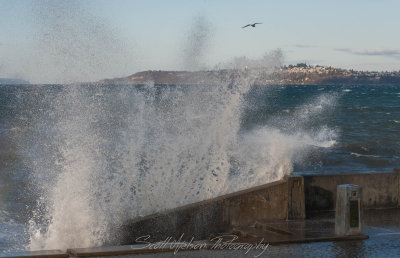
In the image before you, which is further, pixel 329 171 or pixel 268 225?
pixel 329 171

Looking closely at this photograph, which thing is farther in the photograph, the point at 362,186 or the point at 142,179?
the point at 142,179

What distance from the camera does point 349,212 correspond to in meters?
9.47

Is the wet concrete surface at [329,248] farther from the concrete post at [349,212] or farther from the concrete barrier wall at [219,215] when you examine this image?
the concrete barrier wall at [219,215]

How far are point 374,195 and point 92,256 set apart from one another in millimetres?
5846

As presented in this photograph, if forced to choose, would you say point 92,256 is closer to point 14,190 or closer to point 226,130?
point 226,130

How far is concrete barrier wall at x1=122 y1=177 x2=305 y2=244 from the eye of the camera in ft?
34.0

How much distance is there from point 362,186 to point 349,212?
2.53 meters

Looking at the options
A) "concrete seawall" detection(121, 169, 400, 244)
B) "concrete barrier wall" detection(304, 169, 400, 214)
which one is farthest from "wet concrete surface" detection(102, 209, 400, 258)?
"concrete barrier wall" detection(304, 169, 400, 214)

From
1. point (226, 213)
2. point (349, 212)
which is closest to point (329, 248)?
point (349, 212)

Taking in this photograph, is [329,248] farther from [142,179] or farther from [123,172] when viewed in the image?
[123,172]

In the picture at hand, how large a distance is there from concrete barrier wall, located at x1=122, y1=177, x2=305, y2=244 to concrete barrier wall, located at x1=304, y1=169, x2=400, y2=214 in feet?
2.54

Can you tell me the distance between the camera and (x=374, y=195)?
39.3ft

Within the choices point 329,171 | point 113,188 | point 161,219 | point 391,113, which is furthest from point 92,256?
point 391,113

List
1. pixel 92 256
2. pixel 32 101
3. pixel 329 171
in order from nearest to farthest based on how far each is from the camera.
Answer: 1. pixel 92 256
2. pixel 329 171
3. pixel 32 101
